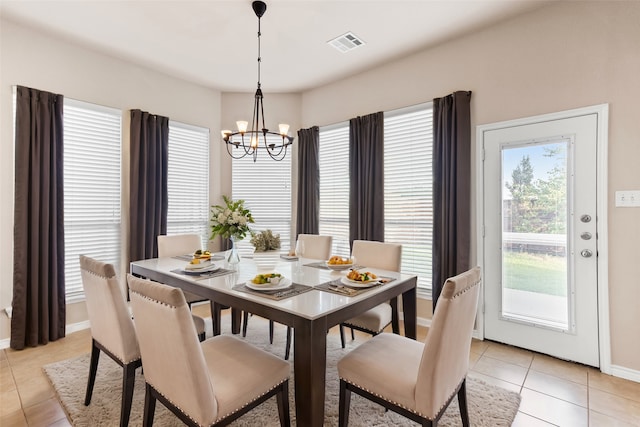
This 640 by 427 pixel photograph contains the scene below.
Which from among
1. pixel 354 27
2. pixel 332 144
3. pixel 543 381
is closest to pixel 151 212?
pixel 332 144

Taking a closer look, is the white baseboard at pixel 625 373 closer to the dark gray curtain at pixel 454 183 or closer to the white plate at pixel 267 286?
the dark gray curtain at pixel 454 183

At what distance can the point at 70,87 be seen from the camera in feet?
10.6

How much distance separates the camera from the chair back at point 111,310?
5.58 ft

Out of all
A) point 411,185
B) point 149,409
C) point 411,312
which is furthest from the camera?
point 411,185

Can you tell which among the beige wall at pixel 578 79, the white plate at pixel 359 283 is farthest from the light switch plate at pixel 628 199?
the white plate at pixel 359 283

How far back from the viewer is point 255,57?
3557 millimetres

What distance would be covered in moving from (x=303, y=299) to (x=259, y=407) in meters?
0.88

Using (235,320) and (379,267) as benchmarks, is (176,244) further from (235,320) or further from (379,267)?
(379,267)

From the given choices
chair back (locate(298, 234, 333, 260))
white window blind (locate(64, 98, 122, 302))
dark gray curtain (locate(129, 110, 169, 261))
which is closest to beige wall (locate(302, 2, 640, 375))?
chair back (locate(298, 234, 333, 260))

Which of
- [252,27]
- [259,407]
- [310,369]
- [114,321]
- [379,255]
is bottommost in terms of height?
[259,407]

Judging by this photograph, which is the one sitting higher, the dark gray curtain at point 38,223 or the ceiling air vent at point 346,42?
the ceiling air vent at point 346,42

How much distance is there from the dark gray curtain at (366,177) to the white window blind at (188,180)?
2058 mm

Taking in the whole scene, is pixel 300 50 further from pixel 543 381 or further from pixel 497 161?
pixel 543 381

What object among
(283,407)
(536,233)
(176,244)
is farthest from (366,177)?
(283,407)
